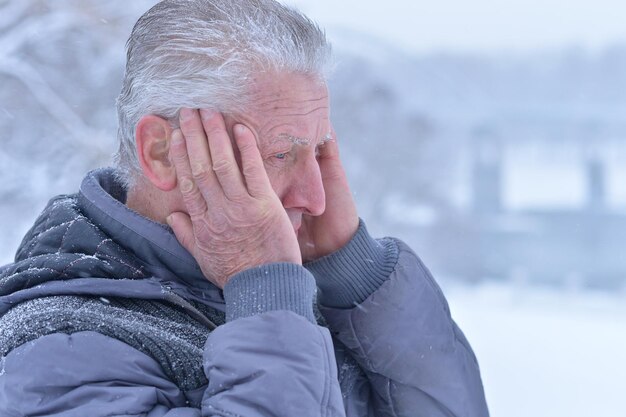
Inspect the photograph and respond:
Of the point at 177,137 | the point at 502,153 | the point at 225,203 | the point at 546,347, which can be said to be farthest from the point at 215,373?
the point at 502,153

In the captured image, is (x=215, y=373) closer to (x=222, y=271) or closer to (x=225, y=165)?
(x=222, y=271)

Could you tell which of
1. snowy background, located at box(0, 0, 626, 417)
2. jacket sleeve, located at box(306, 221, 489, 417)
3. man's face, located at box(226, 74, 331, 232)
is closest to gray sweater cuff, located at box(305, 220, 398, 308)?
jacket sleeve, located at box(306, 221, 489, 417)

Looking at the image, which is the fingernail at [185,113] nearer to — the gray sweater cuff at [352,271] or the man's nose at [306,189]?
the man's nose at [306,189]

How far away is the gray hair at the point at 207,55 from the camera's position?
1.59 metres

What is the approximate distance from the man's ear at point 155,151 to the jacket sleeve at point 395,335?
0.44 metres

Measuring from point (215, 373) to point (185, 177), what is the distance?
0.39 metres

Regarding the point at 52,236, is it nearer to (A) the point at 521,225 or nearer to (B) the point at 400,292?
(B) the point at 400,292

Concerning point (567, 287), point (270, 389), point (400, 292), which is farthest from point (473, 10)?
point (270, 389)

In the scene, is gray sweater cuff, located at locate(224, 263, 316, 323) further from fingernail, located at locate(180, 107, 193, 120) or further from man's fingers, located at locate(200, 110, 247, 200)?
fingernail, located at locate(180, 107, 193, 120)

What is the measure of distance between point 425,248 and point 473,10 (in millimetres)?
2895

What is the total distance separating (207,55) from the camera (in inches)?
63.2

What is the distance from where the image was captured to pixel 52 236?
156 centimetres

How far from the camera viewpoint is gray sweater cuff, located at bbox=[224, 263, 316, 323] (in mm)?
1398

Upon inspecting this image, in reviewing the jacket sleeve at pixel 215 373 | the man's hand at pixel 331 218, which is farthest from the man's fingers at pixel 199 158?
the man's hand at pixel 331 218
